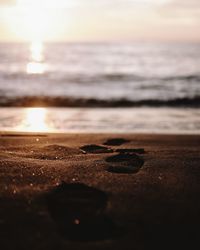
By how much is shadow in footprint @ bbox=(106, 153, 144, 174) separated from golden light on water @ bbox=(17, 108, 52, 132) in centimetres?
379

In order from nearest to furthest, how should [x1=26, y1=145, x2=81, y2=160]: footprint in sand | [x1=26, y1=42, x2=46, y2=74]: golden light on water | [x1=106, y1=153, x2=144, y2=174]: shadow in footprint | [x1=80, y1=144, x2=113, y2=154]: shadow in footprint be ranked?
1. [x1=106, y1=153, x2=144, y2=174]: shadow in footprint
2. [x1=26, y1=145, x2=81, y2=160]: footprint in sand
3. [x1=80, y1=144, x2=113, y2=154]: shadow in footprint
4. [x1=26, y1=42, x2=46, y2=74]: golden light on water

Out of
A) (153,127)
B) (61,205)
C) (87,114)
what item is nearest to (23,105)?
(87,114)

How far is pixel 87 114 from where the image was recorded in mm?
9938

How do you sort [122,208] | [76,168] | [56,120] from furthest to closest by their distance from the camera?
[56,120] < [76,168] < [122,208]

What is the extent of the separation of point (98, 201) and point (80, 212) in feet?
0.74

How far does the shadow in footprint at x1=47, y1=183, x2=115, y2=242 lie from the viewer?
2.15 metres

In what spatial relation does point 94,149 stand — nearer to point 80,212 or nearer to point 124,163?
point 124,163

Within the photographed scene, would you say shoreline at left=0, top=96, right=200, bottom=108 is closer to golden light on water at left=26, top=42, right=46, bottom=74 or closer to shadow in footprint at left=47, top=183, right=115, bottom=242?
shadow in footprint at left=47, top=183, right=115, bottom=242

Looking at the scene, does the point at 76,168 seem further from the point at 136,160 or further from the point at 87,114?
the point at 87,114

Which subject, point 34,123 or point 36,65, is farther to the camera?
point 36,65

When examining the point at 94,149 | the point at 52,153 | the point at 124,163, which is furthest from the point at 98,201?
the point at 94,149

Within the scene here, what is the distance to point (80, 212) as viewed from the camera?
7.72ft

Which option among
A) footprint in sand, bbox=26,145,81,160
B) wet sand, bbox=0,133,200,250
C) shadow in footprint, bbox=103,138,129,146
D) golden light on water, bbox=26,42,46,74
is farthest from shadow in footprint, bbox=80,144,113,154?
golden light on water, bbox=26,42,46,74

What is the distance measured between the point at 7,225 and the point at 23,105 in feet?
33.2
